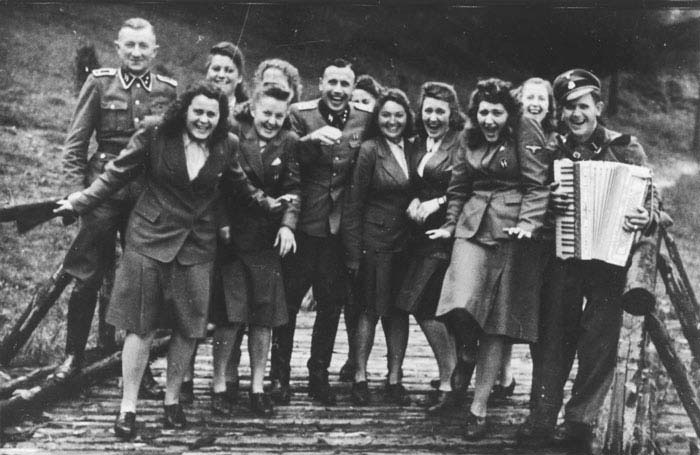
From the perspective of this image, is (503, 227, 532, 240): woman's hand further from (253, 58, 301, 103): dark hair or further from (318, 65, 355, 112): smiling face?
(253, 58, 301, 103): dark hair

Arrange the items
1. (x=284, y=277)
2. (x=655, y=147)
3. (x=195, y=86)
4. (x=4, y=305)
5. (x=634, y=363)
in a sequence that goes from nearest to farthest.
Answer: (x=634, y=363) → (x=195, y=86) → (x=284, y=277) → (x=4, y=305) → (x=655, y=147)

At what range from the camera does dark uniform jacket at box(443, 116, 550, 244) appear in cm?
396

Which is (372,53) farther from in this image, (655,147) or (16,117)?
(16,117)

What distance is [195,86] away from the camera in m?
3.93

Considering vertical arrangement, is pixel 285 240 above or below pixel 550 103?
below

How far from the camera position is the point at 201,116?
3.91m

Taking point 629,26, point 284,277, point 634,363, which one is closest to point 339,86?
point 284,277

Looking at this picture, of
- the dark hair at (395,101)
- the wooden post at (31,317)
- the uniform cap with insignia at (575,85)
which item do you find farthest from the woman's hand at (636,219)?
the wooden post at (31,317)

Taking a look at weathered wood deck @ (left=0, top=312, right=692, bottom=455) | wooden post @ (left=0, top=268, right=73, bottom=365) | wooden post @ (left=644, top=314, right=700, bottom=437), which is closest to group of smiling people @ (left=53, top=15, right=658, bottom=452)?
weathered wood deck @ (left=0, top=312, right=692, bottom=455)

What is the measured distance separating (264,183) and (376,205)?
67cm

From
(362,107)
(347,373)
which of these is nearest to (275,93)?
(362,107)

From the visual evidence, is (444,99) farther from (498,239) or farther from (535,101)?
(498,239)

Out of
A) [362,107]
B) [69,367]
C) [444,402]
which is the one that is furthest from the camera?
[362,107]

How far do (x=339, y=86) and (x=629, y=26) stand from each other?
1777 mm
